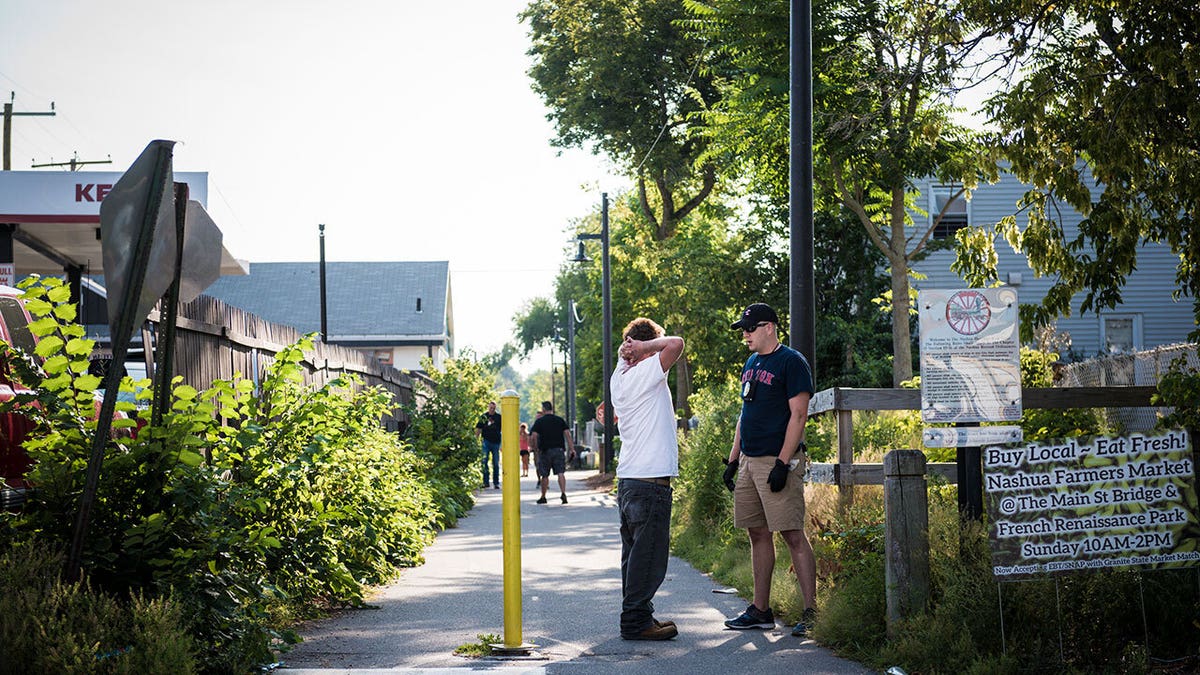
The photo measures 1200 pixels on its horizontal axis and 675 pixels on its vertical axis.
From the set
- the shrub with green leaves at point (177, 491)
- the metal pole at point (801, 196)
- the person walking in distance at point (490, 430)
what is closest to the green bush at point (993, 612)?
the metal pole at point (801, 196)

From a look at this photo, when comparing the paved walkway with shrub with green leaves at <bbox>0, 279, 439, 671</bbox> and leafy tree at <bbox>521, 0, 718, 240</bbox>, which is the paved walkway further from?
leafy tree at <bbox>521, 0, 718, 240</bbox>

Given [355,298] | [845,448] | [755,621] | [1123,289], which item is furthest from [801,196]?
[355,298]

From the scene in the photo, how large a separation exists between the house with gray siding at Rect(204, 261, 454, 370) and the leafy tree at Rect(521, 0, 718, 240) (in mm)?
31670

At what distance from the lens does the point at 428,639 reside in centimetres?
766

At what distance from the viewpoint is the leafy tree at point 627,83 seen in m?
33.7

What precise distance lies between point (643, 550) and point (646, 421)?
771 mm

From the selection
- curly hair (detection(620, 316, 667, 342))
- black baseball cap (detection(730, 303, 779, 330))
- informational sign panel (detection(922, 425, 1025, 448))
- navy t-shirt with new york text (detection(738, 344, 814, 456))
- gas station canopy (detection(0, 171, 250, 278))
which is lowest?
informational sign panel (detection(922, 425, 1025, 448))

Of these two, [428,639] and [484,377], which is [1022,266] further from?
[428,639]

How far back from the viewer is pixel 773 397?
7.91m

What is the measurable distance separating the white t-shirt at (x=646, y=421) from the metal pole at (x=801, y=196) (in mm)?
2862

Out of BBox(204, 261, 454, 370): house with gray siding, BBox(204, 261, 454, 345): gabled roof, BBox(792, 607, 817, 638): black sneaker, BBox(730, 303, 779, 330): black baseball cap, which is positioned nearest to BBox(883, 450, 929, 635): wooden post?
BBox(792, 607, 817, 638): black sneaker

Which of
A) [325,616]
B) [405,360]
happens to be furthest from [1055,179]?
[405,360]

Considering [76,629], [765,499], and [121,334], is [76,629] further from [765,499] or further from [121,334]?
[765,499]

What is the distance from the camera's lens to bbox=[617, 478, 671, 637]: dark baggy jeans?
7660 millimetres
